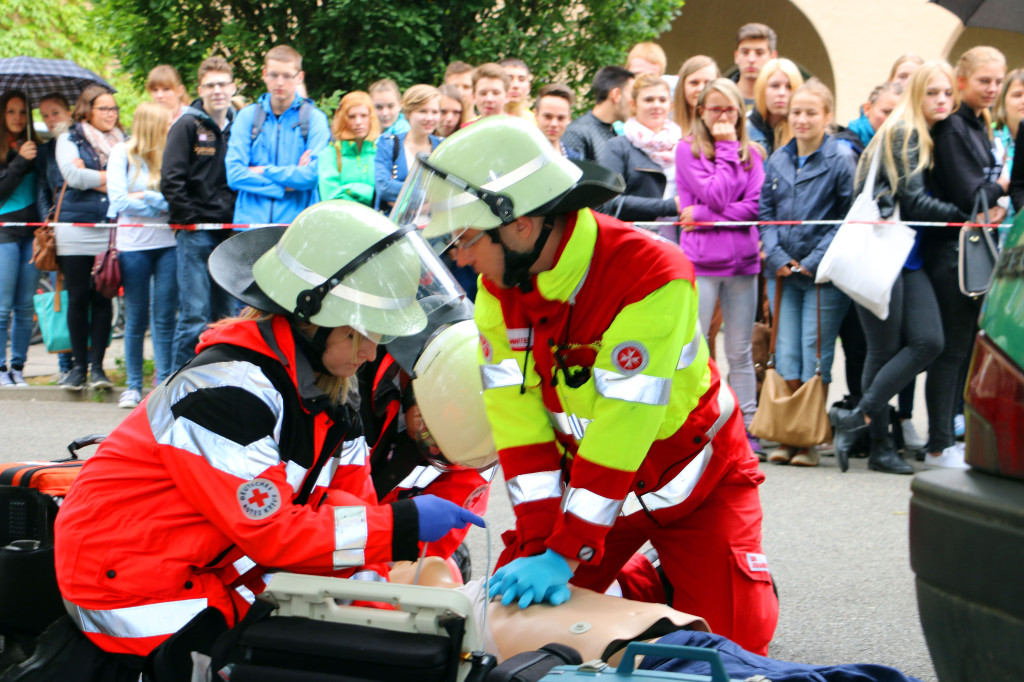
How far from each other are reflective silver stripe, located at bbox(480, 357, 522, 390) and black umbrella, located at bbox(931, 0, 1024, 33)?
17.2 feet

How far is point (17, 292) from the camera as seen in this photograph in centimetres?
837

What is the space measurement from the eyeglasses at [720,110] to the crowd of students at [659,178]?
0.06ft

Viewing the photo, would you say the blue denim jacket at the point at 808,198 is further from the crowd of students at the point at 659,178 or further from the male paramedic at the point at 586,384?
the male paramedic at the point at 586,384

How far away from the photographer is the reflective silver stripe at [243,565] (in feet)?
9.02

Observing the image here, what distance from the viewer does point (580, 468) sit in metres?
2.71

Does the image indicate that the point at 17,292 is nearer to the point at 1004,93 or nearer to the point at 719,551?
the point at 719,551

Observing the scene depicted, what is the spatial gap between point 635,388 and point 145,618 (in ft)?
4.25

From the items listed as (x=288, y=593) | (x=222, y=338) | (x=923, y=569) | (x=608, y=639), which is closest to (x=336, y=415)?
(x=222, y=338)

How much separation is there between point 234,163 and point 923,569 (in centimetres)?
597

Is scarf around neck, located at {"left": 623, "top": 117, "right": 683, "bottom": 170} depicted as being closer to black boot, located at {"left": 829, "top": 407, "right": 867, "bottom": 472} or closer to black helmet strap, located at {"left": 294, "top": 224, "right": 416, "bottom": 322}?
black boot, located at {"left": 829, "top": 407, "right": 867, "bottom": 472}

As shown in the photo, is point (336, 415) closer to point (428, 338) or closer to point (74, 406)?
point (428, 338)

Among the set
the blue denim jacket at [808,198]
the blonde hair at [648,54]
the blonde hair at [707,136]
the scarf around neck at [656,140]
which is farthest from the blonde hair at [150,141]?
the blue denim jacket at [808,198]

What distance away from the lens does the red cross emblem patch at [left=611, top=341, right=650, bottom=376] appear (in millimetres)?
2668

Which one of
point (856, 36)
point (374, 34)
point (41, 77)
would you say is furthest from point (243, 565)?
point (856, 36)
